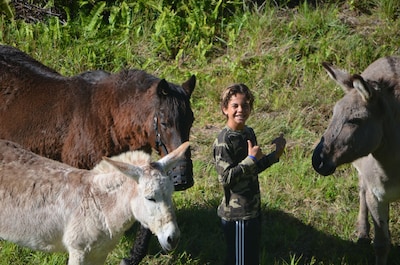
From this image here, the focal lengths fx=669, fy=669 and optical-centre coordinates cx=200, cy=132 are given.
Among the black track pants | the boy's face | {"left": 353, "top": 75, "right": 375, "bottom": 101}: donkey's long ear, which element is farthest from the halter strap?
{"left": 353, "top": 75, "right": 375, "bottom": 101}: donkey's long ear

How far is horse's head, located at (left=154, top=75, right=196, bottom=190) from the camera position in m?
5.92

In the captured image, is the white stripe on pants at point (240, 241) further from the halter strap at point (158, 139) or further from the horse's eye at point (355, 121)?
the horse's eye at point (355, 121)

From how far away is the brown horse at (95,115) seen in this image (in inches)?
242

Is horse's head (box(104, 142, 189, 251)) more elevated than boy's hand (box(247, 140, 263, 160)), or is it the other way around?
boy's hand (box(247, 140, 263, 160))

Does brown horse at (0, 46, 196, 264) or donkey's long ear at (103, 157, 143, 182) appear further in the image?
brown horse at (0, 46, 196, 264)

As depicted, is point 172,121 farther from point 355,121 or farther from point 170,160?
point 355,121

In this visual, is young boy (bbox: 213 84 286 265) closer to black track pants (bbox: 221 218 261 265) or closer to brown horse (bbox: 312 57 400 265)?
black track pants (bbox: 221 218 261 265)

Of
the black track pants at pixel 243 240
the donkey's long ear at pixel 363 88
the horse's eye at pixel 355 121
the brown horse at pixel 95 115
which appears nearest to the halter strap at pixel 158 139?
the brown horse at pixel 95 115

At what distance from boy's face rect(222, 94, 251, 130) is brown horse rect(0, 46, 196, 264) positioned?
695 mm

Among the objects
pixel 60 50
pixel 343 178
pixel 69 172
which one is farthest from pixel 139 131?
pixel 60 50

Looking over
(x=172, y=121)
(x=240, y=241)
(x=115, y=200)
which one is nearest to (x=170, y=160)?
(x=115, y=200)

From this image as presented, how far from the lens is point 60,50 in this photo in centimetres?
1020

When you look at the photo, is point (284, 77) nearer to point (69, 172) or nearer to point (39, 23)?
point (39, 23)

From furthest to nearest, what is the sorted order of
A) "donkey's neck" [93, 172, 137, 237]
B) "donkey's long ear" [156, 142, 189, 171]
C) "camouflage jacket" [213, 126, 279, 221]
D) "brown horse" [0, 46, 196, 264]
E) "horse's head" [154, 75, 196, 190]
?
1. "brown horse" [0, 46, 196, 264]
2. "horse's head" [154, 75, 196, 190]
3. "camouflage jacket" [213, 126, 279, 221]
4. "donkey's neck" [93, 172, 137, 237]
5. "donkey's long ear" [156, 142, 189, 171]
